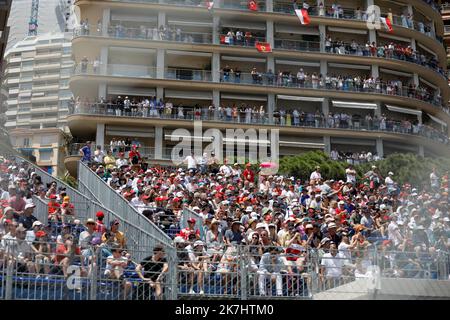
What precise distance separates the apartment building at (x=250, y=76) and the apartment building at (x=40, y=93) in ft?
102

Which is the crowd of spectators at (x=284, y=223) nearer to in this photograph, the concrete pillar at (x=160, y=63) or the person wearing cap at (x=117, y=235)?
the person wearing cap at (x=117, y=235)

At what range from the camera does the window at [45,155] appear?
7794cm

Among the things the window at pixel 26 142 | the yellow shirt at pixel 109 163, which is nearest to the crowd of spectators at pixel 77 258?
the yellow shirt at pixel 109 163

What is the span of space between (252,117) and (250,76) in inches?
127

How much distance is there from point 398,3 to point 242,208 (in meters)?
36.6

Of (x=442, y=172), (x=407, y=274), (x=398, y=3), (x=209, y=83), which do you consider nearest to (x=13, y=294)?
(x=407, y=274)

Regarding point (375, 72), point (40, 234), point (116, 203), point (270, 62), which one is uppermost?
point (270, 62)

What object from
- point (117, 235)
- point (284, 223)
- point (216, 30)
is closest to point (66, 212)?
point (117, 235)

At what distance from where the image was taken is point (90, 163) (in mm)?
29109

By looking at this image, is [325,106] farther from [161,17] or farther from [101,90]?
[101,90]

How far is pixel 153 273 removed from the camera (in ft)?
42.7

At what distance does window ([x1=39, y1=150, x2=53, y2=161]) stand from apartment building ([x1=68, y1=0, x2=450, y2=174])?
102 feet

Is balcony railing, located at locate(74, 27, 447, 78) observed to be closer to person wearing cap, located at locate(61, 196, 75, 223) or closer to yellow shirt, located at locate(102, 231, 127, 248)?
person wearing cap, located at locate(61, 196, 75, 223)
